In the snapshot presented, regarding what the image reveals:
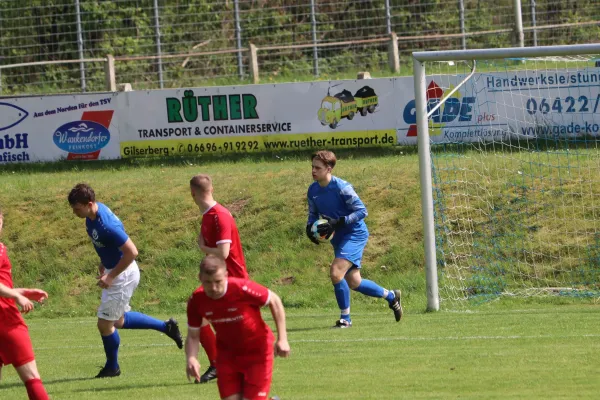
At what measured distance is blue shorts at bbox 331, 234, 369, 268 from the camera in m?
11.5

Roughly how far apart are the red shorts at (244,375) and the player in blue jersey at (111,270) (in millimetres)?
2729

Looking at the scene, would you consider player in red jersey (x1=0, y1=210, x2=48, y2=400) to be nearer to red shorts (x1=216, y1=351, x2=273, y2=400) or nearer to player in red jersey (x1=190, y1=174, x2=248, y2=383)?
player in red jersey (x1=190, y1=174, x2=248, y2=383)

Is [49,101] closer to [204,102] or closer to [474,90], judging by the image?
[204,102]

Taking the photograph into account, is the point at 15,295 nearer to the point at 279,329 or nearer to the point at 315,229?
the point at 279,329

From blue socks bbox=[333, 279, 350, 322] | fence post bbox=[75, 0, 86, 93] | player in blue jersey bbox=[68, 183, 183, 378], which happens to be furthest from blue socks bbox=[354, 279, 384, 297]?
fence post bbox=[75, 0, 86, 93]

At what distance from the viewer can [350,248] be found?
11.6 m

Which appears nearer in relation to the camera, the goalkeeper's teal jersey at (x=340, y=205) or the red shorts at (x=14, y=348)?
the red shorts at (x=14, y=348)

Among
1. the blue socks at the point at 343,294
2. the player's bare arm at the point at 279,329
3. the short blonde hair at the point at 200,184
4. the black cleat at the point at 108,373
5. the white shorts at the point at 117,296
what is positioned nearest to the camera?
the player's bare arm at the point at 279,329

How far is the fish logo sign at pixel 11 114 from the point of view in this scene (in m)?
21.0

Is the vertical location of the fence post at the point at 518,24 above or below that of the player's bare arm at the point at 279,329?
above

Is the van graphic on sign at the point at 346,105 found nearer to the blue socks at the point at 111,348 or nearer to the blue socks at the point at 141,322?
the blue socks at the point at 141,322

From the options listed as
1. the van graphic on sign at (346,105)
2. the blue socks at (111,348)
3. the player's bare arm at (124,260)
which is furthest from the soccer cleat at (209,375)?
the van graphic on sign at (346,105)

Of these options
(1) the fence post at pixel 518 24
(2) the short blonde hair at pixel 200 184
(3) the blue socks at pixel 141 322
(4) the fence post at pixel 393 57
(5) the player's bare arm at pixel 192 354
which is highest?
(1) the fence post at pixel 518 24

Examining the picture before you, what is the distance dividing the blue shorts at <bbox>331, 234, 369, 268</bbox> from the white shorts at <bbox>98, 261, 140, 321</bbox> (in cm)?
301
